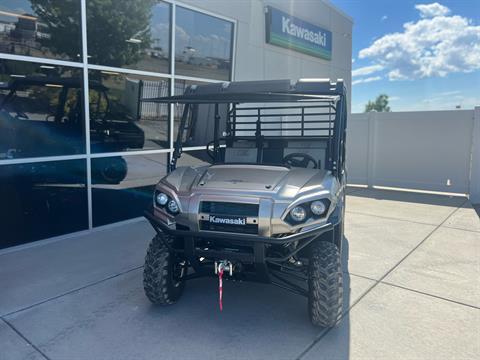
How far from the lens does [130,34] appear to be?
588cm

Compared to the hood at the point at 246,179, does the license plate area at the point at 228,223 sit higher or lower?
lower

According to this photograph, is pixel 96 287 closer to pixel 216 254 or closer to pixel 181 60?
pixel 216 254

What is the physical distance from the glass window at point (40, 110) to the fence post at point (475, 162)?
7706 mm

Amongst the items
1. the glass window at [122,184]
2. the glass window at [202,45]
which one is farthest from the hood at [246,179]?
the glass window at [202,45]

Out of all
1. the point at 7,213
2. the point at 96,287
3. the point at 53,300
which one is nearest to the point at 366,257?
the point at 96,287

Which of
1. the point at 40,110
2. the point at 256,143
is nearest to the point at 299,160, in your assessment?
the point at 256,143

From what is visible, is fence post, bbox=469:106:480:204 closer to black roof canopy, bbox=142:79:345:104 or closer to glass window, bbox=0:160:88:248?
black roof canopy, bbox=142:79:345:104

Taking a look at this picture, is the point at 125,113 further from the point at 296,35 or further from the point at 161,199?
the point at 296,35

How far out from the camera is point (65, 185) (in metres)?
5.19

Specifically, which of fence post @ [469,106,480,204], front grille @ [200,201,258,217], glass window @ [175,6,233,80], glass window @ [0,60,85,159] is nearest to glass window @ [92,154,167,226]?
glass window @ [0,60,85,159]

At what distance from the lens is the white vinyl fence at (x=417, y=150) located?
330 inches

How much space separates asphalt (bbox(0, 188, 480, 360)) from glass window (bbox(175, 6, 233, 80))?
3.56 m

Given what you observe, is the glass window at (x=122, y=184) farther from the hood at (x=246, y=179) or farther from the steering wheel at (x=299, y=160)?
the steering wheel at (x=299, y=160)

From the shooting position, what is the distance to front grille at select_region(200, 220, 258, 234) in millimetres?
2740
